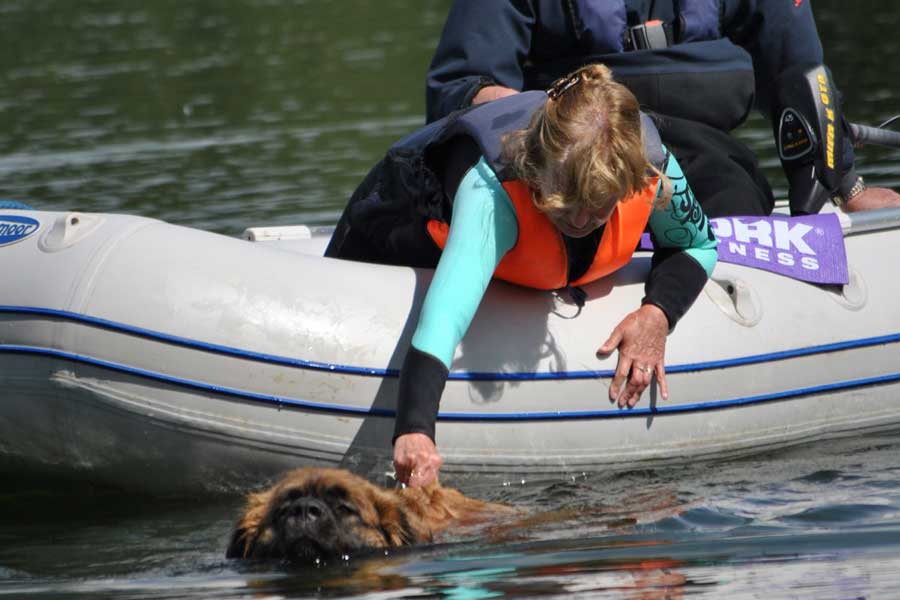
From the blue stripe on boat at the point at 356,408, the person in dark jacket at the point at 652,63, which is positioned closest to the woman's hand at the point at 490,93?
the person in dark jacket at the point at 652,63

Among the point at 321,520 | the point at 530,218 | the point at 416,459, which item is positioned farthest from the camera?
the point at 530,218

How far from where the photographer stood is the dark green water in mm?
3574

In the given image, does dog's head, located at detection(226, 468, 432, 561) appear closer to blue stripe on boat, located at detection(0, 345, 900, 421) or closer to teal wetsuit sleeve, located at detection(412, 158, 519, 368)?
teal wetsuit sleeve, located at detection(412, 158, 519, 368)

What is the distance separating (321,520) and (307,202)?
5.39 metres

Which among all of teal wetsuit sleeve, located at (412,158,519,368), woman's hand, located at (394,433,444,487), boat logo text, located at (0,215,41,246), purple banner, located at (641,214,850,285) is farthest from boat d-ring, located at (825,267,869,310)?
boat logo text, located at (0,215,41,246)

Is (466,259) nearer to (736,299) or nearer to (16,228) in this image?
(736,299)

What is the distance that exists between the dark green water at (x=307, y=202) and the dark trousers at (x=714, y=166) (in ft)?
2.95

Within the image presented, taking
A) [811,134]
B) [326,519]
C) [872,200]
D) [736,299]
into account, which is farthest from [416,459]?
[872,200]

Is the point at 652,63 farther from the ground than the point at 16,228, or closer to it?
closer to it

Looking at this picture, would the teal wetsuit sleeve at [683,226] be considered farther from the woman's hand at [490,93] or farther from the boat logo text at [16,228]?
the boat logo text at [16,228]

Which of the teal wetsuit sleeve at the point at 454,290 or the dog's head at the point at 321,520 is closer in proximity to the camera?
the dog's head at the point at 321,520

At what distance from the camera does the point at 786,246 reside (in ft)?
16.3

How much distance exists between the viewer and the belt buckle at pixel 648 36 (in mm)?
5051

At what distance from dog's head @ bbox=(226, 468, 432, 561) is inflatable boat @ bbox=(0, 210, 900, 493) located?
0.61 m
